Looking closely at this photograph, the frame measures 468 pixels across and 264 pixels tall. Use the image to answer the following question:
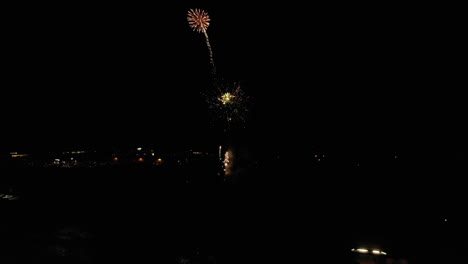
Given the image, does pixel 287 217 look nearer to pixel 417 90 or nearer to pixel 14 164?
pixel 14 164

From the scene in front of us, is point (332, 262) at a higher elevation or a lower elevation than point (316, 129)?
lower

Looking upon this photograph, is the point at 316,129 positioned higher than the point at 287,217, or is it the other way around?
the point at 316,129

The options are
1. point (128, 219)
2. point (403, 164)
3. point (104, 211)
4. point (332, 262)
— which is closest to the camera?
point (332, 262)

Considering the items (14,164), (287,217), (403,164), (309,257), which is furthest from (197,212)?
(14,164)

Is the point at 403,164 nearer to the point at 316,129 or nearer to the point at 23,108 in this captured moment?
the point at 316,129

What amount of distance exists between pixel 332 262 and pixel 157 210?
4225mm

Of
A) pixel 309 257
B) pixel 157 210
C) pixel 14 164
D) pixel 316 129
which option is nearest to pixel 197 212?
pixel 157 210

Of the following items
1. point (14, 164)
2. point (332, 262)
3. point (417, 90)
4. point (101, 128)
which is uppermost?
point (417, 90)

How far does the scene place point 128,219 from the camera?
24.7ft

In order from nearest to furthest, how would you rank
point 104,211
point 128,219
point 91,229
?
point 91,229 → point 128,219 → point 104,211

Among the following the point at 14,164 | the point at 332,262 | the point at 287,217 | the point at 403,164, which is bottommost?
the point at 332,262

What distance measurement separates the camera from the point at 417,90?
40031 millimetres

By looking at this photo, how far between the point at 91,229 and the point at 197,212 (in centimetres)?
227

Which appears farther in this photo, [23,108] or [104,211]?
[23,108]
